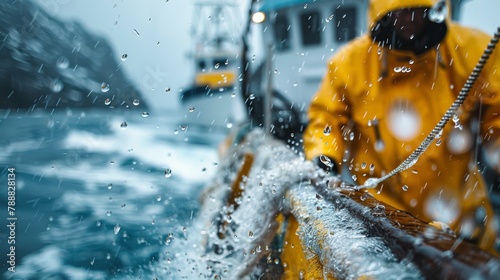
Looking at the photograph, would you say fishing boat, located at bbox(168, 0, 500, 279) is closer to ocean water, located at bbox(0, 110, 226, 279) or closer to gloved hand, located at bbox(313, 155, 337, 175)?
gloved hand, located at bbox(313, 155, 337, 175)

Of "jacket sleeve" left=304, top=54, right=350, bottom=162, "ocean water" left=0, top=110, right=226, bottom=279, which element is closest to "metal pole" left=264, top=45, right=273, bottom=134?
"ocean water" left=0, top=110, right=226, bottom=279

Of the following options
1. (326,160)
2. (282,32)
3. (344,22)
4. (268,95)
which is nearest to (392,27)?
(326,160)

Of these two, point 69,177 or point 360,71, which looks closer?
point 360,71

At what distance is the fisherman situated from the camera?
6.57 ft

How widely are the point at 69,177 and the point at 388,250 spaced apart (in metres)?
8.99

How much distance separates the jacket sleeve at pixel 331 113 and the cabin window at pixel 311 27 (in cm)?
706

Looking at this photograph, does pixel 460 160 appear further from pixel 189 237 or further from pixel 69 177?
pixel 69 177

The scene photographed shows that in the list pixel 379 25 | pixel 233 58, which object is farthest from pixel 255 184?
pixel 233 58

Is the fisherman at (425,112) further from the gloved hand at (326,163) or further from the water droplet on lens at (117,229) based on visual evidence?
the water droplet on lens at (117,229)

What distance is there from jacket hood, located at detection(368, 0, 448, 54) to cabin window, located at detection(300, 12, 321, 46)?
7.26 m

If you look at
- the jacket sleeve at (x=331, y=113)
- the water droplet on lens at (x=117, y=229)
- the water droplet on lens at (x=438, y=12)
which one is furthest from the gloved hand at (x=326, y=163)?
the water droplet on lens at (x=117, y=229)

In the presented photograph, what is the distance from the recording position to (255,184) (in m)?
2.33

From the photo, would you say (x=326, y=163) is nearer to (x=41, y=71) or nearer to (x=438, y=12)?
(x=438, y=12)

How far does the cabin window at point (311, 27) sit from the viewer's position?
30.1 ft
